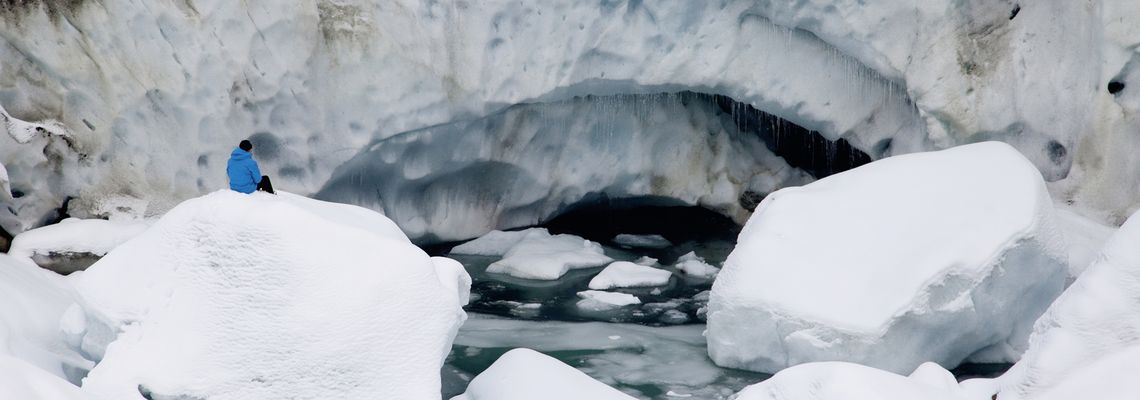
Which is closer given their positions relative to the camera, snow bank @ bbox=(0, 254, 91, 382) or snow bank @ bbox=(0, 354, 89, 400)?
snow bank @ bbox=(0, 354, 89, 400)

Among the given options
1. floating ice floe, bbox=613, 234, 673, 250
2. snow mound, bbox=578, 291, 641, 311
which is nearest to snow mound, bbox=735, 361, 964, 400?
snow mound, bbox=578, 291, 641, 311

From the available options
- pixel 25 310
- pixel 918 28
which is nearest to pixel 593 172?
pixel 918 28

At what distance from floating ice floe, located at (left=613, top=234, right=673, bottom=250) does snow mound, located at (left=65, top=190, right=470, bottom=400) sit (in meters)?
5.69

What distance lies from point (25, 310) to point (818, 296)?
531cm

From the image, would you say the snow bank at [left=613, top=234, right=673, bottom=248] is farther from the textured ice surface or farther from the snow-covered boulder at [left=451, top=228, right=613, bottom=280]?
the textured ice surface

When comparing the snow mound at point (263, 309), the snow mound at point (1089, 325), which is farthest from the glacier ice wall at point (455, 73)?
the snow mound at point (1089, 325)

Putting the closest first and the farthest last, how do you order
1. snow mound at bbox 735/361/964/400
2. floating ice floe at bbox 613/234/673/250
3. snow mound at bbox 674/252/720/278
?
snow mound at bbox 735/361/964/400, snow mound at bbox 674/252/720/278, floating ice floe at bbox 613/234/673/250

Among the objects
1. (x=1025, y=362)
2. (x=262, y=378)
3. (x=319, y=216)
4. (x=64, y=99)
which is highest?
(x=64, y=99)

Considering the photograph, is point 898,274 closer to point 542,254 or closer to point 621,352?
point 621,352

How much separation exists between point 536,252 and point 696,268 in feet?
5.20

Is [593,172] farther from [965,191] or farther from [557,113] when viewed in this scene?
[965,191]

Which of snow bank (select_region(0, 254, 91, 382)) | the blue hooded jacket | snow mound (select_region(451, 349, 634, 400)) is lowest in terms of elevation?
snow mound (select_region(451, 349, 634, 400))

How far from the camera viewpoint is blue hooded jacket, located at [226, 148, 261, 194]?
837 cm

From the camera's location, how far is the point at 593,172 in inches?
506
